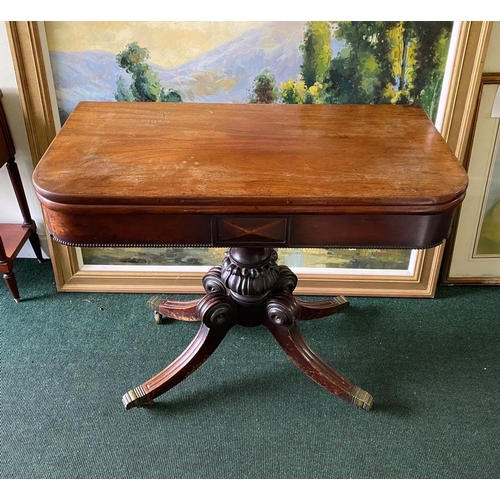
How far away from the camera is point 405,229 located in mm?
1078

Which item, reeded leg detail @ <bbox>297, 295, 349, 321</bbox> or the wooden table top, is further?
reeded leg detail @ <bbox>297, 295, 349, 321</bbox>

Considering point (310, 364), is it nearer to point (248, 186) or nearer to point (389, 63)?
point (248, 186)

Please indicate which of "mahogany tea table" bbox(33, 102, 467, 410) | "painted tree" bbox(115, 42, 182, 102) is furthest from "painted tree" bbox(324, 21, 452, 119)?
"painted tree" bbox(115, 42, 182, 102)

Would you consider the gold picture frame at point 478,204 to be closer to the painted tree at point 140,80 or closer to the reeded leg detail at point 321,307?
the reeded leg detail at point 321,307

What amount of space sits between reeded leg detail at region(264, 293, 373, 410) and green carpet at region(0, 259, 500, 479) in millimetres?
48

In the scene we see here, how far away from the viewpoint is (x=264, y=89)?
1.58 meters

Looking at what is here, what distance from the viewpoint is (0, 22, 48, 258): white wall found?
155 centimetres

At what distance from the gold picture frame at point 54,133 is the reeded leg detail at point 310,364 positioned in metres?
0.40

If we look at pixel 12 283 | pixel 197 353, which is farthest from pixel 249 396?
pixel 12 283

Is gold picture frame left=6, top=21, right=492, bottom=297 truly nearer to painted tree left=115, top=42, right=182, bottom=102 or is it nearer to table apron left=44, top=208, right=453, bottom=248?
painted tree left=115, top=42, right=182, bottom=102

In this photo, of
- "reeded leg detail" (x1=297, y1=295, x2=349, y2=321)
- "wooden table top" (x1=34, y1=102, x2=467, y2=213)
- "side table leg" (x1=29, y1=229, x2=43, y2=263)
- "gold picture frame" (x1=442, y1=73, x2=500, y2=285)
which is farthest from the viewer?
"side table leg" (x1=29, y1=229, x2=43, y2=263)

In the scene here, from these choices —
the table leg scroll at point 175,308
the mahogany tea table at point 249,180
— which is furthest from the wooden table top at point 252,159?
the table leg scroll at point 175,308

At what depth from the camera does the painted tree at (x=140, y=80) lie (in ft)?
5.00

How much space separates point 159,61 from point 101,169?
1.92 ft
